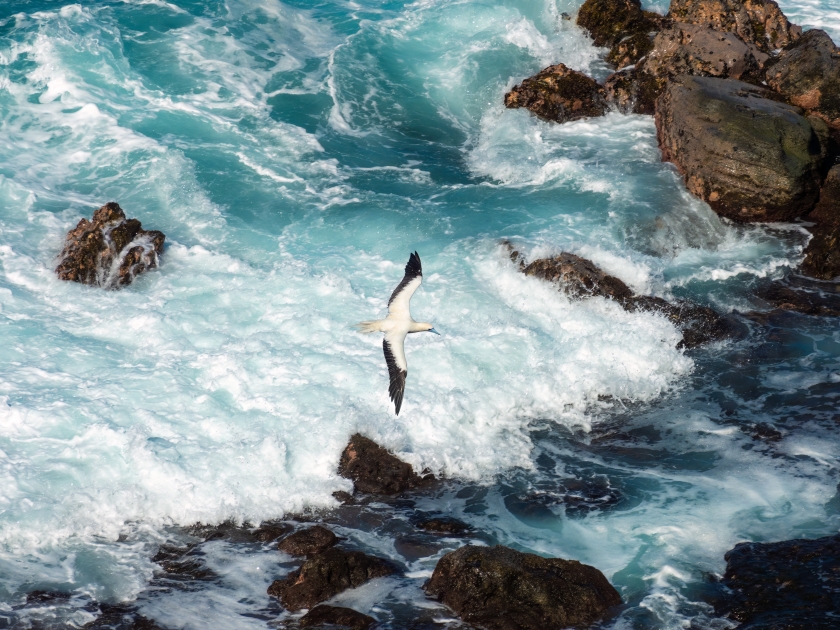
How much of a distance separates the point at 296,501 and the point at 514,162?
27.8 ft

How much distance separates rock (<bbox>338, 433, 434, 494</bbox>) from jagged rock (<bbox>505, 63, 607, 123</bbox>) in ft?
30.6

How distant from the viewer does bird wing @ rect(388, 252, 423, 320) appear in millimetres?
8969

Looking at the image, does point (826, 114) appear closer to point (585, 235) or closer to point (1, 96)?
point (585, 235)

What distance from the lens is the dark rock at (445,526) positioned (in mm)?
7996

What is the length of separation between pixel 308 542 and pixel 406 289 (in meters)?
2.70

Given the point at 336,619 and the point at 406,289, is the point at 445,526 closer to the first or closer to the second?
the point at 336,619

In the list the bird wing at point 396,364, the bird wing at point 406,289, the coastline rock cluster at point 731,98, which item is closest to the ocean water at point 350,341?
the coastline rock cluster at point 731,98

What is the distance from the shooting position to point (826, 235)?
1255 centimetres

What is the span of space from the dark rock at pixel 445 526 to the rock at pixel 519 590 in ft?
2.82

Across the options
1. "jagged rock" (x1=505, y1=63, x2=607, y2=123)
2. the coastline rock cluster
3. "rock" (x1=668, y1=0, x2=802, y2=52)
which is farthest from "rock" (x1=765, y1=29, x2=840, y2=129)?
"jagged rock" (x1=505, y1=63, x2=607, y2=123)

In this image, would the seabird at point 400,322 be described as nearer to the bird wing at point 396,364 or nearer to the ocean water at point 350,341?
the bird wing at point 396,364

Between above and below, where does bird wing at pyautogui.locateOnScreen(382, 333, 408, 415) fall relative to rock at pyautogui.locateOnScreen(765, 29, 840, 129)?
below

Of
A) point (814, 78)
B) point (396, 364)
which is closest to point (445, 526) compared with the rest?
point (396, 364)

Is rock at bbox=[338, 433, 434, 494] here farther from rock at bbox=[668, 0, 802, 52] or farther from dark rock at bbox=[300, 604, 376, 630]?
rock at bbox=[668, 0, 802, 52]
